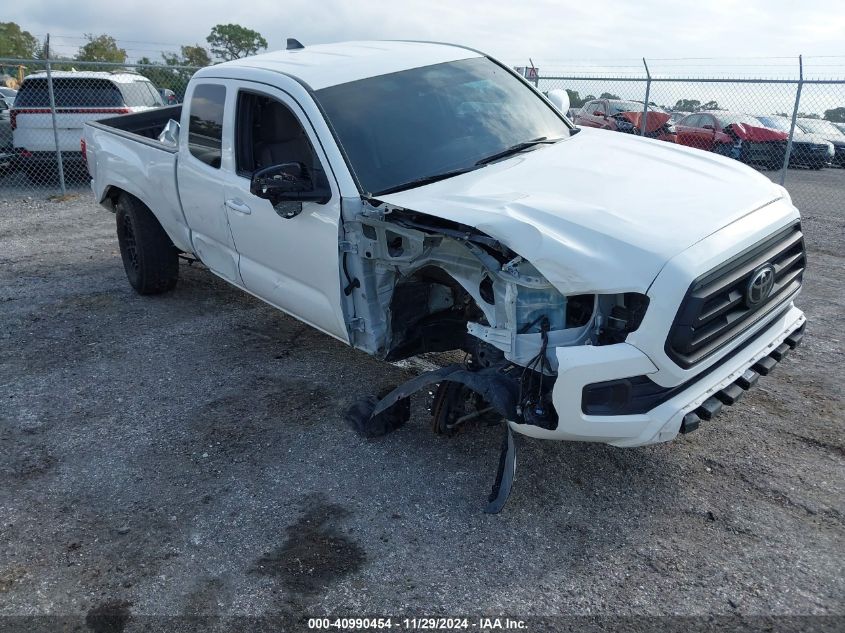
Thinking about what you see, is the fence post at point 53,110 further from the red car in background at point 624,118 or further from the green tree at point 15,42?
the green tree at point 15,42

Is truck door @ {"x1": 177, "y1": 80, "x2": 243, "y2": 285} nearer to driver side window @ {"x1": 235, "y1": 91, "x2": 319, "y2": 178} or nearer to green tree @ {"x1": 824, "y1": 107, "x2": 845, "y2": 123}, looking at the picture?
driver side window @ {"x1": 235, "y1": 91, "x2": 319, "y2": 178}

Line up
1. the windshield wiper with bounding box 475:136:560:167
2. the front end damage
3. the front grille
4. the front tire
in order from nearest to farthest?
the front grille → the front end damage → the windshield wiper with bounding box 475:136:560:167 → the front tire

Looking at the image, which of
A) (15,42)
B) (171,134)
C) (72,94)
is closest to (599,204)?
(171,134)

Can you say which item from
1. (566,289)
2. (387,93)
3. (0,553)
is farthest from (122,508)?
(387,93)

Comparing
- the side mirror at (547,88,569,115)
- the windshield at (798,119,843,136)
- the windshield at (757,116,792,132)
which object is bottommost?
the windshield at (798,119,843,136)

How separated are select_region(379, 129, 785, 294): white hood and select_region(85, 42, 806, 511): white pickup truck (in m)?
0.01

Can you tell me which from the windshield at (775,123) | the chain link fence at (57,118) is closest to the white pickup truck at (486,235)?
the chain link fence at (57,118)

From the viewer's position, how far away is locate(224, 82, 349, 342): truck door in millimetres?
4094

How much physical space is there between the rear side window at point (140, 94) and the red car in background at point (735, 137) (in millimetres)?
10435

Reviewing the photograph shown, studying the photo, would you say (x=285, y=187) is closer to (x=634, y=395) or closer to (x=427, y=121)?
(x=427, y=121)

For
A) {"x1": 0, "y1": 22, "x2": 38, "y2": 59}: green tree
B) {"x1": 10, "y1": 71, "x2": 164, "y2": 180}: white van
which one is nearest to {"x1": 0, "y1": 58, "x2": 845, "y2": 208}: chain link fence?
{"x1": 10, "y1": 71, "x2": 164, "y2": 180}: white van

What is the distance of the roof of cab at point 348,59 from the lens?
4512 mm

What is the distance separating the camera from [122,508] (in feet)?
12.1

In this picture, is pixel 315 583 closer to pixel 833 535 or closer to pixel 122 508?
pixel 122 508
